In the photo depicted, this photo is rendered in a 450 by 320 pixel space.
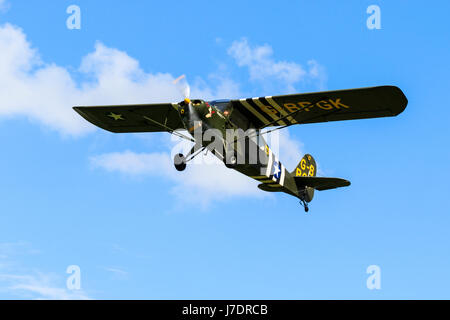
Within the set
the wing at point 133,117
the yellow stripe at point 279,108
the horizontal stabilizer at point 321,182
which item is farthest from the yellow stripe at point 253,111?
the horizontal stabilizer at point 321,182

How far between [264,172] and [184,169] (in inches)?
110

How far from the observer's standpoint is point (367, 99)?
1667 centimetres

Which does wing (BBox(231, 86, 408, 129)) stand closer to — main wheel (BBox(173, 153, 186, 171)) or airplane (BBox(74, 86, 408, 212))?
airplane (BBox(74, 86, 408, 212))

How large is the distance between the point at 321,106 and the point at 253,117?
6.56 feet

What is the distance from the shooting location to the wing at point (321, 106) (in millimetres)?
16391

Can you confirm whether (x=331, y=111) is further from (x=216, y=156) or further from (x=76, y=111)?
(x=76, y=111)

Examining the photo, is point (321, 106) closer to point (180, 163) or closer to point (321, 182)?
point (321, 182)

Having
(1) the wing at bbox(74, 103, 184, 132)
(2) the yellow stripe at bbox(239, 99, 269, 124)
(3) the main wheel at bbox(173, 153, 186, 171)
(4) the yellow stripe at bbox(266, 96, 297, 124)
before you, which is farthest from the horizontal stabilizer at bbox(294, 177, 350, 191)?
(3) the main wheel at bbox(173, 153, 186, 171)

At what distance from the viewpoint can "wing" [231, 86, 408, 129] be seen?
645 inches

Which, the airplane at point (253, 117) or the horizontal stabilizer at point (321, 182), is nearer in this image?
the airplane at point (253, 117)

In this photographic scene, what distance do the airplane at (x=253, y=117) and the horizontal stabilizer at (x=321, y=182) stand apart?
33 millimetres

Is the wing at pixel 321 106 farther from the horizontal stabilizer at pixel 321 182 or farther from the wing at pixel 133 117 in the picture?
the horizontal stabilizer at pixel 321 182

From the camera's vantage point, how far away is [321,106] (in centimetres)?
1734

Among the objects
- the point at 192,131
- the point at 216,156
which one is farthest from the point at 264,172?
the point at 192,131
